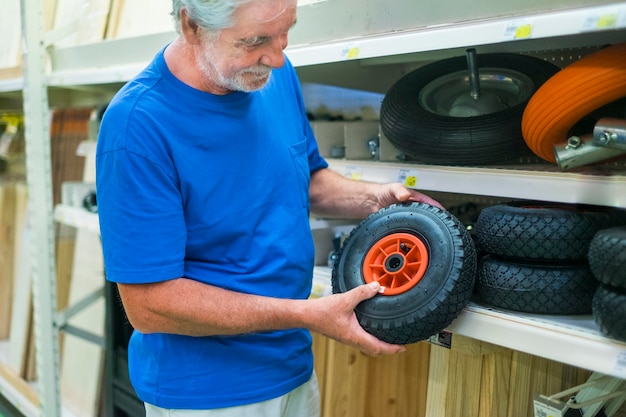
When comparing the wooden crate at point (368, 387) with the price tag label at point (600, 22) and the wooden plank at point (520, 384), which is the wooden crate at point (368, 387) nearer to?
the wooden plank at point (520, 384)

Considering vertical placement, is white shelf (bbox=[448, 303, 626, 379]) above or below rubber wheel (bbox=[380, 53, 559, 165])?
below

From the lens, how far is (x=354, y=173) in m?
1.73

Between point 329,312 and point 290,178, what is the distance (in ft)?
1.18

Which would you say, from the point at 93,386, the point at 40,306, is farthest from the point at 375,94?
the point at 93,386

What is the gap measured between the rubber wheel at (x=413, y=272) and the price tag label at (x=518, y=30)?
1.24 feet

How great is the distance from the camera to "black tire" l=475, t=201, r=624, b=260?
118cm

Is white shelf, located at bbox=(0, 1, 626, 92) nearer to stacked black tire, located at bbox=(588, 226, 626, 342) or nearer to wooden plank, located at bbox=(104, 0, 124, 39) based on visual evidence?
wooden plank, located at bbox=(104, 0, 124, 39)

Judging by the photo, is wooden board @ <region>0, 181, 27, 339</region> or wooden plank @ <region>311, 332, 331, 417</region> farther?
wooden board @ <region>0, 181, 27, 339</region>

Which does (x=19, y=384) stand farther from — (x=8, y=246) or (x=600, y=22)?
(x=600, y=22)

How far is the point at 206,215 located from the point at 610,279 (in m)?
0.81

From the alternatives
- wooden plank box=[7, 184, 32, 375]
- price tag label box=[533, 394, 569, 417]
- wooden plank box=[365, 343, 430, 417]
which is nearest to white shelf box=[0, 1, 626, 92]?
price tag label box=[533, 394, 569, 417]

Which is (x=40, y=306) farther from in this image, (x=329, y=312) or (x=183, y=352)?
(x=329, y=312)

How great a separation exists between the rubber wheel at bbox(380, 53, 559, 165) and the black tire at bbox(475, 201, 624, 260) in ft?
0.76

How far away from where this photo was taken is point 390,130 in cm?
160
